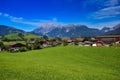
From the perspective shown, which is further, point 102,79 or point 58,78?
point 102,79

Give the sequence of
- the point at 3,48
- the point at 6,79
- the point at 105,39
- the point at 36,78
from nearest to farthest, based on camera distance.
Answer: the point at 6,79, the point at 36,78, the point at 3,48, the point at 105,39

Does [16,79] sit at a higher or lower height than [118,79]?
higher

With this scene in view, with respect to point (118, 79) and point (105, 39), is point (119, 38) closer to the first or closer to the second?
point (105, 39)

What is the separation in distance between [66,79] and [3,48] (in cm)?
11255

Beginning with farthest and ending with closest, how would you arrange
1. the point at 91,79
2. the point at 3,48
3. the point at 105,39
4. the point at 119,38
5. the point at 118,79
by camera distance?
the point at 105,39 → the point at 119,38 → the point at 3,48 → the point at 118,79 → the point at 91,79

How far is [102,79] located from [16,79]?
12.9 metres

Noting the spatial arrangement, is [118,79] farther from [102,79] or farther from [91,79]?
[91,79]

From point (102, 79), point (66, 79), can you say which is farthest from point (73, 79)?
point (102, 79)

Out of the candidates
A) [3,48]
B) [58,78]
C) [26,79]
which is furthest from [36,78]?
[3,48]

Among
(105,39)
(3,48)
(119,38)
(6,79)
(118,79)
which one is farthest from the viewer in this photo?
(105,39)

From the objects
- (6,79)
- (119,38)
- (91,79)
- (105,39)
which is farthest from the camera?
(105,39)

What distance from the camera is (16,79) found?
2367 centimetres

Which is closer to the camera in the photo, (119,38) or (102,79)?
(102,79)

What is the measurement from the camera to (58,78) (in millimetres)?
26203
